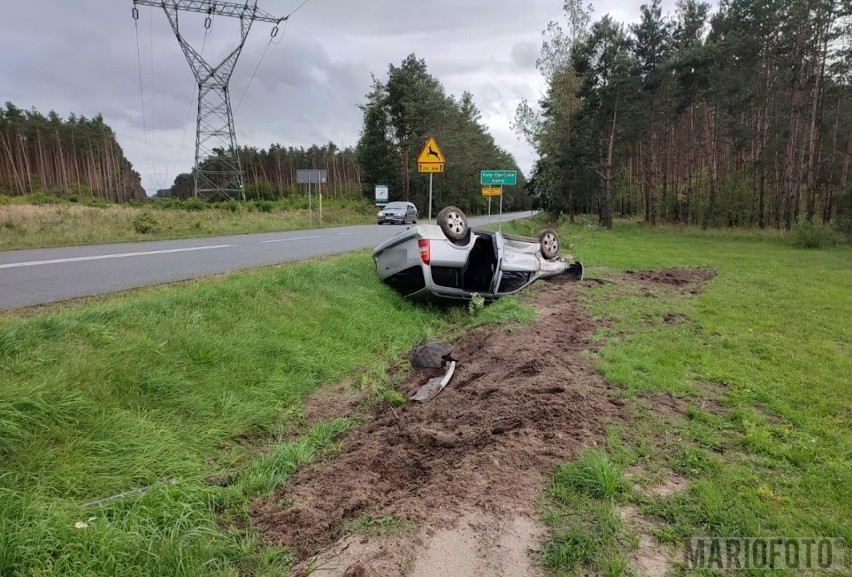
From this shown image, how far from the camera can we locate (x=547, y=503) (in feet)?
8.95

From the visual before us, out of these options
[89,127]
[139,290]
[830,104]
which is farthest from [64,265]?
[89,127]

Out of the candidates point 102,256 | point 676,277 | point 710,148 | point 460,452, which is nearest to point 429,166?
point 676,277

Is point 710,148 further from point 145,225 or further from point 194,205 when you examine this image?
point 194,205

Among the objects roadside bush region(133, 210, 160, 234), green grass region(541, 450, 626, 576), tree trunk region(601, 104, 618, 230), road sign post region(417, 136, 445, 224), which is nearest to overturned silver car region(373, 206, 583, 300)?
road sign post region(417, 136, 445, 224)

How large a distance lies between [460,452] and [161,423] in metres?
2.45

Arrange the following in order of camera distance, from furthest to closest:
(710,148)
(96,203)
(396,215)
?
(96,203) < (710,148) < (396,215)

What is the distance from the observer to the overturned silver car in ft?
27.1

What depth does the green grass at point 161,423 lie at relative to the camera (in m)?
2.56

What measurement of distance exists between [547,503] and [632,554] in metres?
0.52

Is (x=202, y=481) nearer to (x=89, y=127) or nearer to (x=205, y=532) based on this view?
(x=205, y=532)

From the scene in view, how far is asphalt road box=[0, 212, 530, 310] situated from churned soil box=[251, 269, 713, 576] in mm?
5052

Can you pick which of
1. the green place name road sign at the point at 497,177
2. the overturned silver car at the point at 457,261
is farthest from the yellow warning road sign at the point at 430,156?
the green place name road sign at the point at 497,177

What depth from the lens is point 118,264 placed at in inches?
369

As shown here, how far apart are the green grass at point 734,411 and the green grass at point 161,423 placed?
1.81 m
